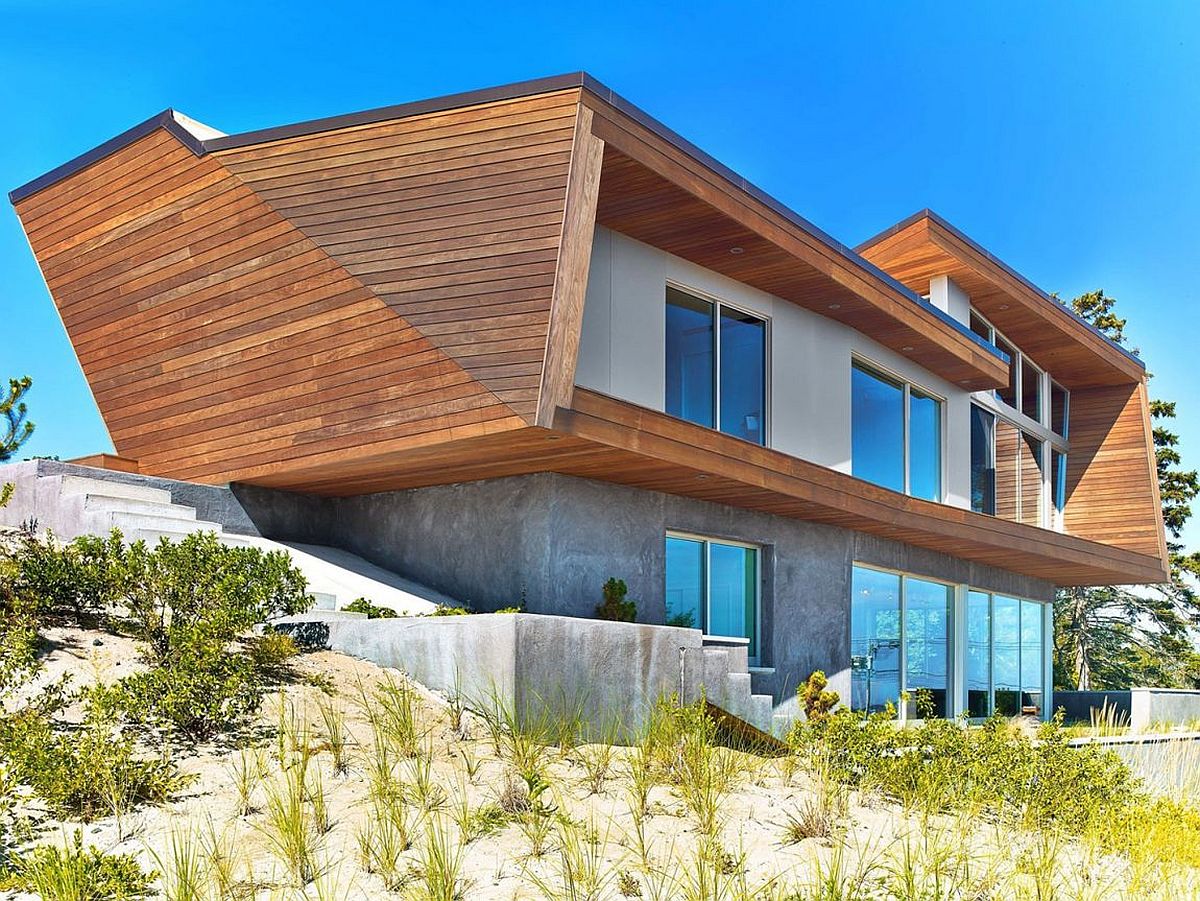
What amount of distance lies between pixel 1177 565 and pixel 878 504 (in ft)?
71.2

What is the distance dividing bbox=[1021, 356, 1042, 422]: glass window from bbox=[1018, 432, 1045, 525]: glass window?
0.58m

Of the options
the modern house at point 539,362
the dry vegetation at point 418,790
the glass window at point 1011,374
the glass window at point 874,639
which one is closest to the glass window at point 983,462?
the modern house at point 539,362

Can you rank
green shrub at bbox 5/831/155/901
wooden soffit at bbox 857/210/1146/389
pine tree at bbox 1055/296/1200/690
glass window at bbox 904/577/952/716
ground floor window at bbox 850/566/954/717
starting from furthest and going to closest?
pine tree at bbox 1055/296/1200/690 → wooden soffit at bbox 857/210/1146/389 → glass window at bbox 904/577/952/716 → ground floor window at bbox 850/566/954/717 → green shrub at bbox 5/831/155/901

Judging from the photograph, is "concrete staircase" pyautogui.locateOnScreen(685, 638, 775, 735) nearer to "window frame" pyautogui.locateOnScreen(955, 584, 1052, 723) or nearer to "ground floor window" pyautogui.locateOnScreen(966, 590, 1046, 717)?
"window frame" pyautogui.locateOnScreen(955, 584, 1052, 723)

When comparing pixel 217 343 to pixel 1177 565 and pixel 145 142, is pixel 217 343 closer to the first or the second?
pixel 145 142

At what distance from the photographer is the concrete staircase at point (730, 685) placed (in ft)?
33.9

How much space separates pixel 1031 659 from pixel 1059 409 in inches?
221

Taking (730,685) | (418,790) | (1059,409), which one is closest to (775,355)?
(730,685)

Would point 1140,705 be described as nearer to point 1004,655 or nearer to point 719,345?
point 1004,655

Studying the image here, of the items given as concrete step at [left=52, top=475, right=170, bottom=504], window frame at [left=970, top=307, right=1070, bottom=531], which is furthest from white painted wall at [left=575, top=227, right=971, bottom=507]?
concrete step at [left=52, top=475, right=170, bottom=504]

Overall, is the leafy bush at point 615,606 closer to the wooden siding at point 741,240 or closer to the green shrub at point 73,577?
the wooden siding at point 741,240

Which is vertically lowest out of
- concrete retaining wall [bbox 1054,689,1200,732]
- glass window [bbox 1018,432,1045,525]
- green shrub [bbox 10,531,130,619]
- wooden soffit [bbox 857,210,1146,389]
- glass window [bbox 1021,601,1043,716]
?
concrete retaining wall [bbox 1054,689,1200,732]

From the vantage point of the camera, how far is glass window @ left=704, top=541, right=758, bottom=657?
1453 cm

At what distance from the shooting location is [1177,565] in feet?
107
